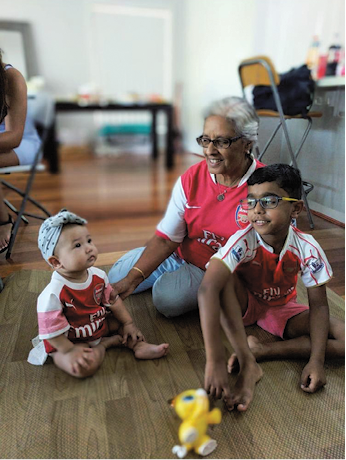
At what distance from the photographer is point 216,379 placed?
563mm

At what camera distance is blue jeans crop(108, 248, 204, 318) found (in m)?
0.97

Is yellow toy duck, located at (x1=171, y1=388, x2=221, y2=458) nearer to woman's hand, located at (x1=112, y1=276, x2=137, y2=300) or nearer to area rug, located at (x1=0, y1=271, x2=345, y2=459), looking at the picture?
area rug, located at (x1=0, y1=271, x2=345, y2=459)

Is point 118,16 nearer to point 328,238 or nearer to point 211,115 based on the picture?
point 211,115

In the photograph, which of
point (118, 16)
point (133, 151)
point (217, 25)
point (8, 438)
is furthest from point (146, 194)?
point (8, 438)

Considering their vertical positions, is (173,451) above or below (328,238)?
below

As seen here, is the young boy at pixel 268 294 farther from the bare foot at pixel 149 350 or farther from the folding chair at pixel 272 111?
the bare foot at pixel 149 350

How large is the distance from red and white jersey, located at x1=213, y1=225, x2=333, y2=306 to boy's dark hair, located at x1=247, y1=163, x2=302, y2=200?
0.10 m

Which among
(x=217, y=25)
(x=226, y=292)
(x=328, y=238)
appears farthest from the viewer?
(x=217, y=25)

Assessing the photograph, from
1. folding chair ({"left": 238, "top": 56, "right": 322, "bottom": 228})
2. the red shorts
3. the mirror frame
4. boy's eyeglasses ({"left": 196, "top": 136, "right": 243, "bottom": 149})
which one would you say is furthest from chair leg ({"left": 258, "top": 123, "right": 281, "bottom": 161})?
the mirror frame

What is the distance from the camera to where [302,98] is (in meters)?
0.74

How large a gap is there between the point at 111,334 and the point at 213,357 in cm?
40

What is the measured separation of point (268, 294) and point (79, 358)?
46cm

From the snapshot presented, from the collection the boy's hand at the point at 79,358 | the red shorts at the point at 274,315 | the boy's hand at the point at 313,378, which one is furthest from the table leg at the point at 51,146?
the boy's hand at the point at 313,378

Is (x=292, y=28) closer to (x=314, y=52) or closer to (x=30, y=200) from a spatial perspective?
(x=314, y=52)
